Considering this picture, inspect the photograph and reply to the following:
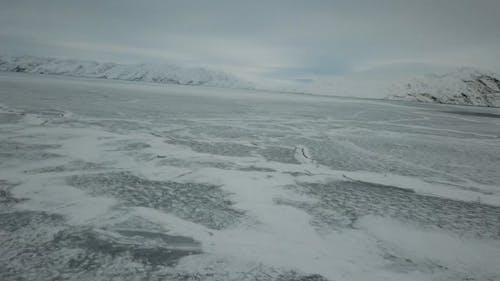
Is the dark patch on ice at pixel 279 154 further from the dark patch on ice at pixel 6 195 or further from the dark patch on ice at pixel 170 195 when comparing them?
the dark patch on ice at pixel 6 195

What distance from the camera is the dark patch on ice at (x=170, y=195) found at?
2.97 m

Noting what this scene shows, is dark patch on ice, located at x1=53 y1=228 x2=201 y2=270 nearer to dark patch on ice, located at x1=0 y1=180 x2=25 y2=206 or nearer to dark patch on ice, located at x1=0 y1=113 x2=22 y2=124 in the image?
dark patch on ice, located at x1=0 y1=180 x2=25 y2=206

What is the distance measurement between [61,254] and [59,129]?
19.0 feet

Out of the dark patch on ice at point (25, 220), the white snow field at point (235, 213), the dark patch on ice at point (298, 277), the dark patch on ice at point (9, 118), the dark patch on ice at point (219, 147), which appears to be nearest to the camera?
the dark patch on ice at point (298, 277)

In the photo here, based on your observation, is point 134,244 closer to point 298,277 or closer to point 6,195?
point 298,277

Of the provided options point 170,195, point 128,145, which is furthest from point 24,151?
point 170,195

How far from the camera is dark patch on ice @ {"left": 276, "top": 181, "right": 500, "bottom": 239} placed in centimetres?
304

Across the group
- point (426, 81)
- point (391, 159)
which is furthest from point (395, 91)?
point (391, 159)

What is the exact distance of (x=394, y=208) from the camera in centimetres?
345

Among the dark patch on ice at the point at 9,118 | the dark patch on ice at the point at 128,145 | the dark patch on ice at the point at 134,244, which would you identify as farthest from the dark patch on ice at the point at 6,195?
the dark patch on ice at the point at 9,118

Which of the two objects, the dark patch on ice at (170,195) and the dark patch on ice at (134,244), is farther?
the dark patch on ice at (170,195)

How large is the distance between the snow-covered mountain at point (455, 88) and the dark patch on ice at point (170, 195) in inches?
5599

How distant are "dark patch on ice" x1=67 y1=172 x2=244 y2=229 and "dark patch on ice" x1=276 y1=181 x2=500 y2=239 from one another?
0.73m

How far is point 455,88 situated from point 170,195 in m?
165
